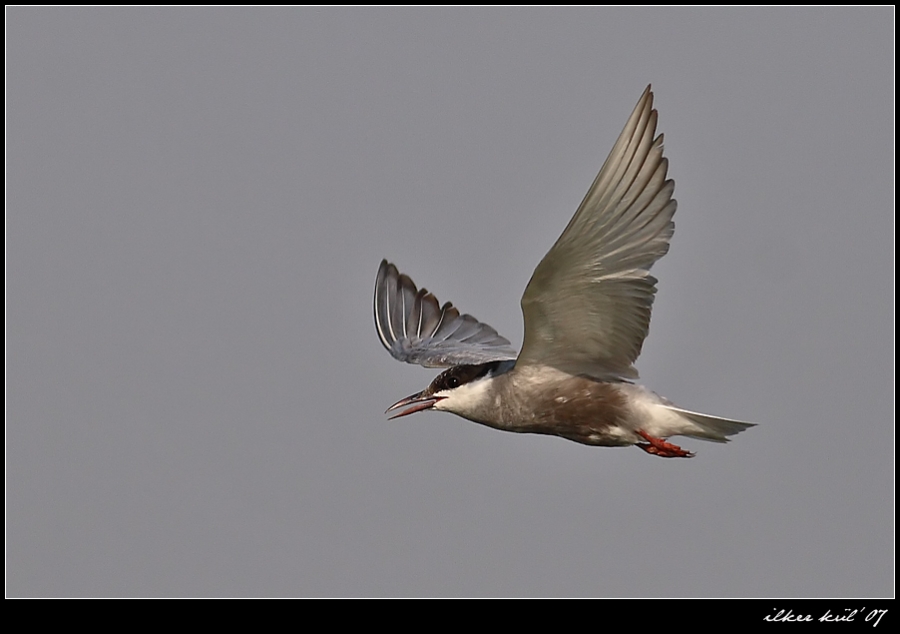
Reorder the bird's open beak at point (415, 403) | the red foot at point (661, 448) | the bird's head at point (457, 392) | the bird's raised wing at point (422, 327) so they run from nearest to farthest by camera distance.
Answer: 1. the red foot at point (661, 448)
2. the bird's head at point (457, 392)
3. the bird's open beak at point (415, 403)
4. the bird's raised wing at point (422, 327)

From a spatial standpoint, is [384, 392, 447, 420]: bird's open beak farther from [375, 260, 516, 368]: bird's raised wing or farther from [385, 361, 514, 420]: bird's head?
[375, 260, 516, 368]: bird's raised wing

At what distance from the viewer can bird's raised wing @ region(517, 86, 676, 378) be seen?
8641 mm

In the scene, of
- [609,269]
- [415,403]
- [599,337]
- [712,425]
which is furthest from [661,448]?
[415,403]

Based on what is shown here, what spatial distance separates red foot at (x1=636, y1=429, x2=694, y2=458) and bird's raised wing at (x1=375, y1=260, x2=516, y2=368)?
2.76m

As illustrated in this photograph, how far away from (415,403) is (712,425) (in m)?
2.67

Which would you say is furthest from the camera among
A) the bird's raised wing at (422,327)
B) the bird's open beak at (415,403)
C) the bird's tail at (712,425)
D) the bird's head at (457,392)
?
the bird's raised wing at (422,327)

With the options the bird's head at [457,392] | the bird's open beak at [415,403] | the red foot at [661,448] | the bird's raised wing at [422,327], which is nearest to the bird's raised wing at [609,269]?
the bird's head at [457,392]

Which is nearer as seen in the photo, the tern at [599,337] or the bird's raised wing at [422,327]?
the tern at [599,337]

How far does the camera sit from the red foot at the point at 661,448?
10078 millimetres

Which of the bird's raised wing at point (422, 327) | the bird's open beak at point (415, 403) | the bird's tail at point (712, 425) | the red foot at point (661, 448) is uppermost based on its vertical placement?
the bird's raised wing at point (422, 327)

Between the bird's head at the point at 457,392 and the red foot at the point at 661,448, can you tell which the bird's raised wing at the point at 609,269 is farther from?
the red foot at the point at 661,448

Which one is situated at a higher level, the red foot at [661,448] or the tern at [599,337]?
the tern at [599,337]

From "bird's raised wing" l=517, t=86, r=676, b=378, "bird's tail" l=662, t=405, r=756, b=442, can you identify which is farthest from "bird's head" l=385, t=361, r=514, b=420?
"bird's tail" l=662, t=405, r=756, b=442

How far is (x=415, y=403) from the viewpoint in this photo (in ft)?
35.8
